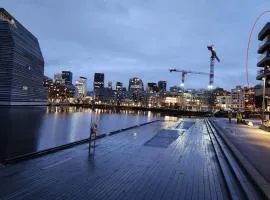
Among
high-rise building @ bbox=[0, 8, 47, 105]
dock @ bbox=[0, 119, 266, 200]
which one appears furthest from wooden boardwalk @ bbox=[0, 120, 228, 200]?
high-rise building @ bbox=[0, 8, 47, 105]

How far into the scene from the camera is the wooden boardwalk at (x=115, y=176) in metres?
13.4

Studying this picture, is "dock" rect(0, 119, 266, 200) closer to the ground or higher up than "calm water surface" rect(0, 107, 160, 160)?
higher up

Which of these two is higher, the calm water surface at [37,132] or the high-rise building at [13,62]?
the high-rise building at [13,62]

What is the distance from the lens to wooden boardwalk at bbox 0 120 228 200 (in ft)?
43.9

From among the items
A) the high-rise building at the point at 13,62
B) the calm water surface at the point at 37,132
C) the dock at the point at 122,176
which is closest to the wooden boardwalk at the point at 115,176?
the dock at the point at 122,176

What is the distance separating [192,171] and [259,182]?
431 centimetres

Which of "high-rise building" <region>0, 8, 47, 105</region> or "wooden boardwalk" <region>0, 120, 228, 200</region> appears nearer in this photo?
"wooden boardwalk" <region>0, 120, 228, 200</region>

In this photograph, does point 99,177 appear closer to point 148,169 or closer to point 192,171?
point 148,169

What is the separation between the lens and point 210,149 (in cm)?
2762

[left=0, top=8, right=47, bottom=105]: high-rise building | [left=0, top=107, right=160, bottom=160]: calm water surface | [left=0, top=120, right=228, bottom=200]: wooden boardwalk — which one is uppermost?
[left=0, top=8, right=47, bottom=105]: high-rise building

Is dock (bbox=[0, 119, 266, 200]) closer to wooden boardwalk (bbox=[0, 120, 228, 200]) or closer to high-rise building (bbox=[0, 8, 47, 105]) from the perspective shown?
wooden boardwalk (bbox=[0, 120, 228, 200])

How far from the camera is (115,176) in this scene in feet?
53.7

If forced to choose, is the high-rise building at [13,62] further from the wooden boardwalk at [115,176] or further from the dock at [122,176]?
the wooden boardwalk at [115,176]

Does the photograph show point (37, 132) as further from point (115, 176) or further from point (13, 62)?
point (13, 62)
